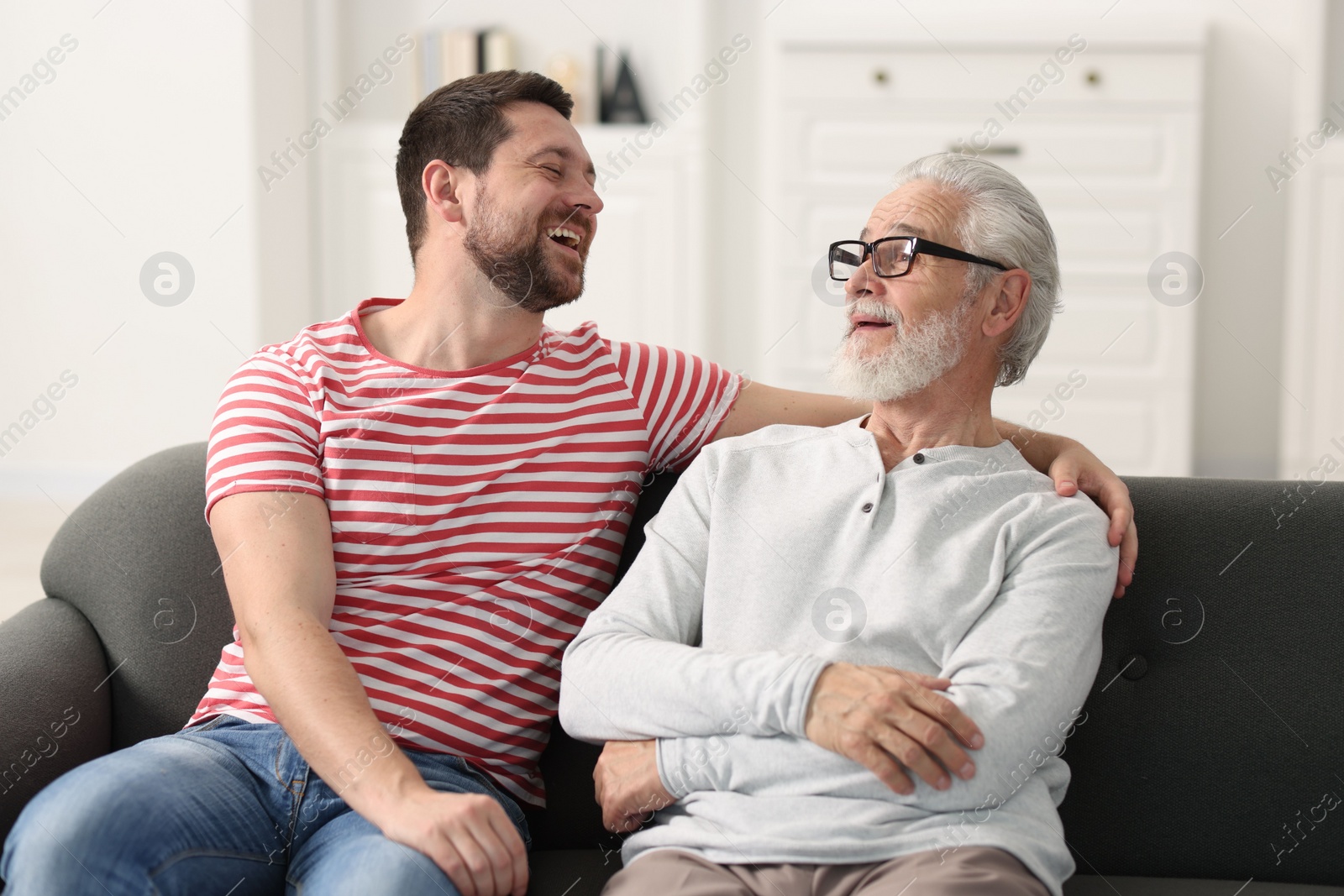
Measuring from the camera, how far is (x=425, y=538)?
1412mm

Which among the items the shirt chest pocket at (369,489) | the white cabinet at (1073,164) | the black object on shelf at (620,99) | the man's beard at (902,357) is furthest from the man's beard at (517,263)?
the black object on shelf at (620,99)

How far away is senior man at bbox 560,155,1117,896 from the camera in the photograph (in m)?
1.17

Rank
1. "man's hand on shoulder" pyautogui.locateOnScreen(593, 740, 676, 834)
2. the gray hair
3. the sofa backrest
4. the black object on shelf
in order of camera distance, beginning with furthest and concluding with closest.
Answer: the black object on shelf → the gray hair → the sofa backrest → "man's hand on shoulder" pyautogui.locateOnScreen(593, 740, 676, 834)

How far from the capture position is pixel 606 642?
4.32ft

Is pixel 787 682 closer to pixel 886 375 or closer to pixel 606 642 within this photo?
pixel 606 642

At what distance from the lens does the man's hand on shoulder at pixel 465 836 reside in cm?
114

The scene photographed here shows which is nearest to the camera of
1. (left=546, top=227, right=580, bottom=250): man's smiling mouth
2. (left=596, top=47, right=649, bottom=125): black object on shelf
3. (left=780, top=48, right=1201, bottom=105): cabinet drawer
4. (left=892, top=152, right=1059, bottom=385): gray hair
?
(left=892, top=152, right=1059, bottom=385): gray hair

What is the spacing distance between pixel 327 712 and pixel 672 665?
357mm

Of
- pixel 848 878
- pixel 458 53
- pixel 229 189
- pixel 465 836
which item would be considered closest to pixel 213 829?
pixel 465 836

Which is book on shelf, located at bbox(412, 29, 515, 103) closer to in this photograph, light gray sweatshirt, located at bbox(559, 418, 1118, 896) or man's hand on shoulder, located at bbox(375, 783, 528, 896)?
light gray sweatshirt, located at bbox(559, 418, 1118, 896)

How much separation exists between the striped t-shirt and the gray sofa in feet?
0.44

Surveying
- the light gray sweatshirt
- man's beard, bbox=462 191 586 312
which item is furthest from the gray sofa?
man's beard, bbox=462 191 586 312

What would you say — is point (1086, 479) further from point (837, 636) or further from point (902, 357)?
point (837, 636)

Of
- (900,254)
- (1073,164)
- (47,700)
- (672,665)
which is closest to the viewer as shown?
(672,665)
